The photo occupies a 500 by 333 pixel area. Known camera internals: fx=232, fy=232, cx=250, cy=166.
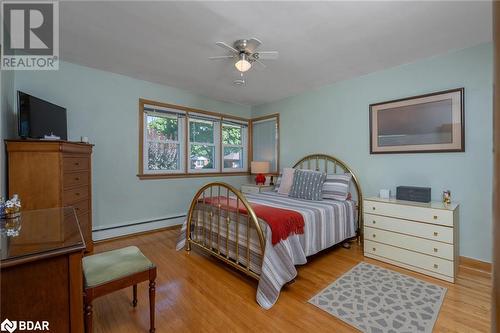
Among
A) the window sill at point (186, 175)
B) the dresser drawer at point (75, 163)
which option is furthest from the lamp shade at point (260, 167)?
the dresser drawer at point (75, 163)

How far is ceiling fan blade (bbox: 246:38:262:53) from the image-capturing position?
230 cm

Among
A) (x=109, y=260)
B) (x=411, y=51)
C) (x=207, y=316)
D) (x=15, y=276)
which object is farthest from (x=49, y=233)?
(x=411, y=51)

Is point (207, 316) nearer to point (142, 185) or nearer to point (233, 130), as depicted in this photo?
point (142, 185)

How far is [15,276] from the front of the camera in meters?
0.91

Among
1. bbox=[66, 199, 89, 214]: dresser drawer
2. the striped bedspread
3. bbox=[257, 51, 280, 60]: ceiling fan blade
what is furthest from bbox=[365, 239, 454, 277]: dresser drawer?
bbox=[66, 199, 89, 214]: dresser drawer

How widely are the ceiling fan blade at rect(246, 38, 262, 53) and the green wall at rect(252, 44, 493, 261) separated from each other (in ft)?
5.93

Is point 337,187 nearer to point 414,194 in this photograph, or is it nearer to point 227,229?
point 414,194

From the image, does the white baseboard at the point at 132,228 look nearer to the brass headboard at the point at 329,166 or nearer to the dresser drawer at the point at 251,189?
the dresser drawer at the point at 251,189

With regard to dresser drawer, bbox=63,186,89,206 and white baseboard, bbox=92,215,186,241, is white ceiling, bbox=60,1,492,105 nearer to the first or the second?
dresser drawer, bbox=63,186,89,206

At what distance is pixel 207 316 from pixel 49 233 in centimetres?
123

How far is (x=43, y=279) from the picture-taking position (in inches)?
38.0

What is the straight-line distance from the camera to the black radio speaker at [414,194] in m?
2.57

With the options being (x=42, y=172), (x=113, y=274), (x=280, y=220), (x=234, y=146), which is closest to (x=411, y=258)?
(x=280, y=220)

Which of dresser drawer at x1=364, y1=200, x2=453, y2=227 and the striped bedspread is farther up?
dresser drawer at x1=364, y1=200, x2=453, y2=227
